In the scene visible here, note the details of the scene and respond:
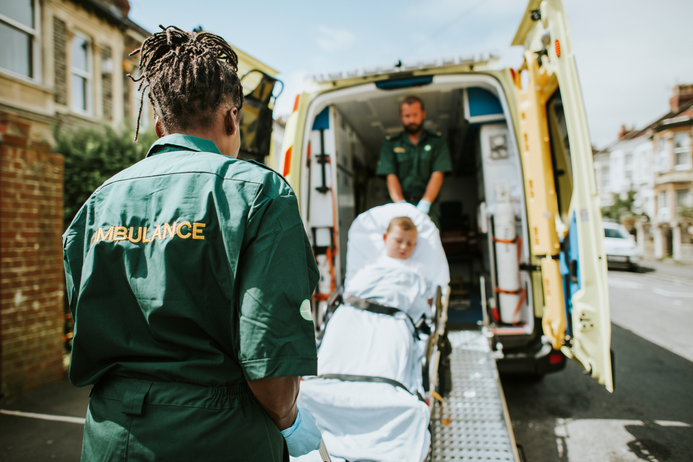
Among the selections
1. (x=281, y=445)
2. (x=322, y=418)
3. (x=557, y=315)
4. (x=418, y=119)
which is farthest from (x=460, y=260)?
(x=281, y=445)

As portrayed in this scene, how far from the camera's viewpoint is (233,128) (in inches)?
45.0

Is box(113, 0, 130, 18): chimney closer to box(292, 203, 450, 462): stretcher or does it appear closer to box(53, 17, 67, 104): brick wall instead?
box(53, 17, 67, 104): brick wall

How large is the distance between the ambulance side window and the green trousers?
9.70ft

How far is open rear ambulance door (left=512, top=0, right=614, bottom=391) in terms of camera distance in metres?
2.34

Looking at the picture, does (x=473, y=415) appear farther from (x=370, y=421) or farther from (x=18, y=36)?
(x=18, y=36)

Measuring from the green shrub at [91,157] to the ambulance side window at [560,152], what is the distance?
583cm

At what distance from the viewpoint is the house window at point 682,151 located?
23219mm

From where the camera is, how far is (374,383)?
1939 mm

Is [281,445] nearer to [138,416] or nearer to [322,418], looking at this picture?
[138,416]

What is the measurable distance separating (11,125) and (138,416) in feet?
12.4

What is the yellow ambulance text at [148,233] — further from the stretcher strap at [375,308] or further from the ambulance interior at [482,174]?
the ambulance interior at [482,174]

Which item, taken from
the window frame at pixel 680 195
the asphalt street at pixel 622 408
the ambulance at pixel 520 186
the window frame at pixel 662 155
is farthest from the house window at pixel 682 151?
the ambulance at pixel 520 186

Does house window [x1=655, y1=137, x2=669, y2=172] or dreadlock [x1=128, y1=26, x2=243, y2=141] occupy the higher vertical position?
house window [x1=655, y1=137, x2=669, y2=172]

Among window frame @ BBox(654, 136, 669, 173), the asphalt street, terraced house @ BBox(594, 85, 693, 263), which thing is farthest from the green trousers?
window frame @ BBox(654, 136, 669, 173)
